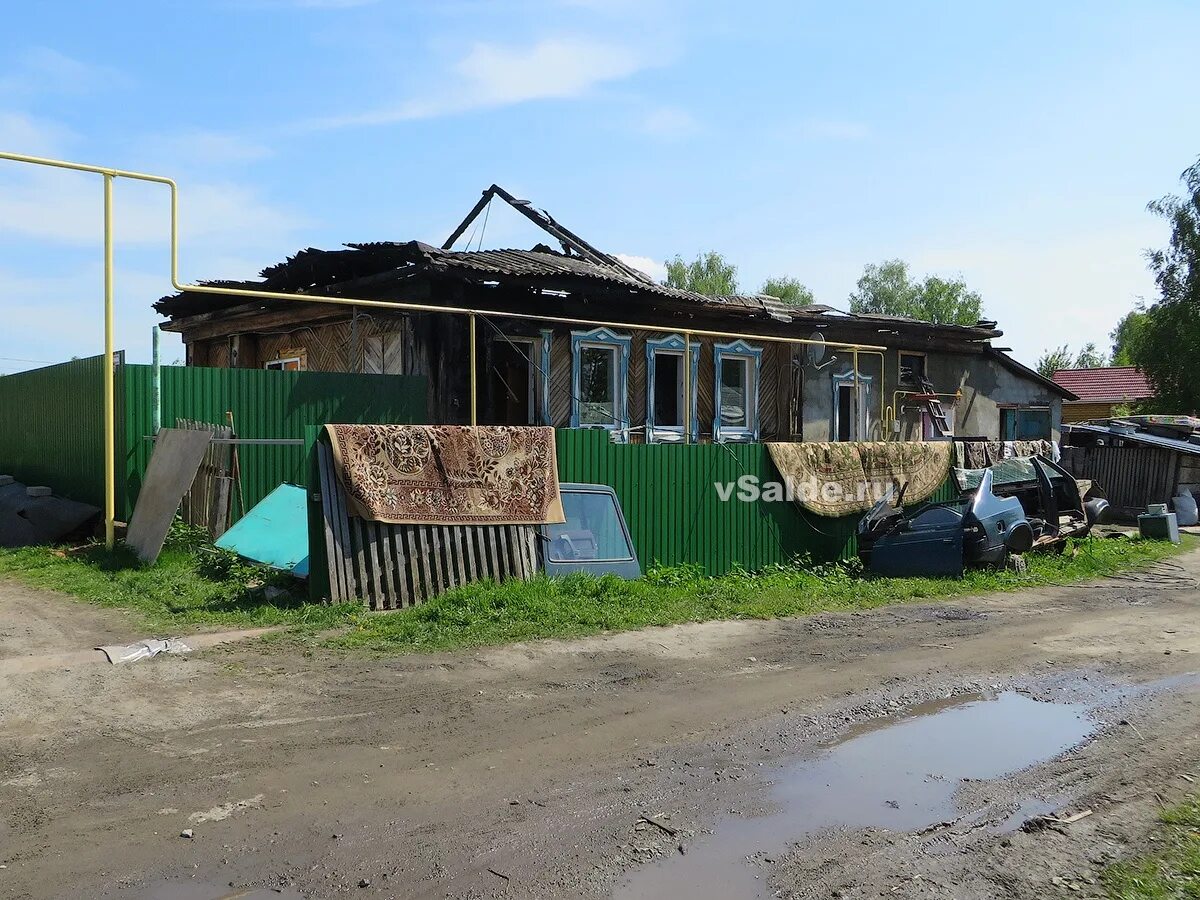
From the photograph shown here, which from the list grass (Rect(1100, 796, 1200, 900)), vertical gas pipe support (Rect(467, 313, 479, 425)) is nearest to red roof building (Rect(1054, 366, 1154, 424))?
vertical gas pipe support (Rect(467, 313, 479, 425))

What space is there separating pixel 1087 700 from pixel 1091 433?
18.2 meters

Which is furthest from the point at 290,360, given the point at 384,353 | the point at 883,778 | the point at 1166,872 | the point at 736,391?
the point at 1166,872

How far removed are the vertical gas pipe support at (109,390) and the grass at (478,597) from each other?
48 centimetres

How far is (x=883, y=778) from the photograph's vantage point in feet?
18.0

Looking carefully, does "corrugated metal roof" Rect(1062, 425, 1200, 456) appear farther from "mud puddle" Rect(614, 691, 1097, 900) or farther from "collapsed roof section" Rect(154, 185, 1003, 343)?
"mud puddle" Rect(614, 691, 1097, 900)

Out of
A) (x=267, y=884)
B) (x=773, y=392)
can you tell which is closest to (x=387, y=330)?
(x=773, y=392)

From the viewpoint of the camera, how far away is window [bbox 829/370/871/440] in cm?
2059

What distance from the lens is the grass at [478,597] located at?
8656 millimetres

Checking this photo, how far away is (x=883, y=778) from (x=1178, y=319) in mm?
35940

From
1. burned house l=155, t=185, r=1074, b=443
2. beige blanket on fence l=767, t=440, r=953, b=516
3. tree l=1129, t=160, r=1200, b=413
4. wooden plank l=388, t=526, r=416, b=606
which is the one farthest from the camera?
tree l=1129, t=160, r=1200, b=413

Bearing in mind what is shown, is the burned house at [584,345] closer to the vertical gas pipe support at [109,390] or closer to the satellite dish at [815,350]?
the satellite dish at [815,350]

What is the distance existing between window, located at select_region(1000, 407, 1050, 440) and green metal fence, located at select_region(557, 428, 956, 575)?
40.0 ft

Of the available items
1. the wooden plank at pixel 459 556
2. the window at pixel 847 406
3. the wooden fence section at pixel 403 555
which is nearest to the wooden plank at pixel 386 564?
the wooden fence section at pixel 403 555

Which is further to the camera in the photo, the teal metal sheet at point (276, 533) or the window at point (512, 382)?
the window at point (512, 382)
